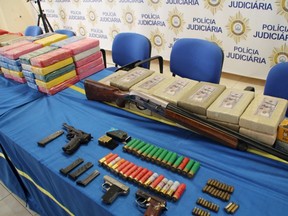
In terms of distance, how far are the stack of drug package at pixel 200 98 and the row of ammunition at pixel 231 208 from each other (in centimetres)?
39

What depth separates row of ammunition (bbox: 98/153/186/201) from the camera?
2.73 feet

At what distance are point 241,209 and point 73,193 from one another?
599 mm

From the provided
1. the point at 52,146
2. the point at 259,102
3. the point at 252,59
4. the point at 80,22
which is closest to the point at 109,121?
the point at 52,146

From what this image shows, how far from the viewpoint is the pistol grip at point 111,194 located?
82 centimetres

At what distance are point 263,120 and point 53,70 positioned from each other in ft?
4.10

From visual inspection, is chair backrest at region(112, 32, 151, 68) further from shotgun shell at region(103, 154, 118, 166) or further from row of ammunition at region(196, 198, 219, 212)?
row of ammunition at region(196, 198, 219, 212)

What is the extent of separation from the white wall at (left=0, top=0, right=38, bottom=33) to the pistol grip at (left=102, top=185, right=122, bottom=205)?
5.02m

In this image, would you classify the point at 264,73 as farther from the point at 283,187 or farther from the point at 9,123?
the point at 9,123

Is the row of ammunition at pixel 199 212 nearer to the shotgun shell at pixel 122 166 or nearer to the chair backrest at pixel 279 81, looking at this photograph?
the shotgun shell at pixel 122 166

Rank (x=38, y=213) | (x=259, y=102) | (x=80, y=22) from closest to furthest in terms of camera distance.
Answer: (x=259, y=102)
(x=38, y=213)
(x=80, y=22)

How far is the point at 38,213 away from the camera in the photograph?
1540mm

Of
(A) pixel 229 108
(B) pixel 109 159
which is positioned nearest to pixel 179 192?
(B) pixel 109 159

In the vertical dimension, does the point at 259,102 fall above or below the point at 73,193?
above

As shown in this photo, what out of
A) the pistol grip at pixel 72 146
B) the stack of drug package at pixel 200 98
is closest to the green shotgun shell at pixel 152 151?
the stack of drug package at pixel 200 98
